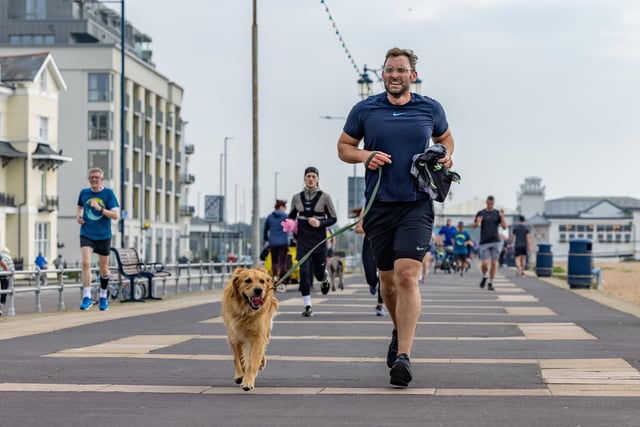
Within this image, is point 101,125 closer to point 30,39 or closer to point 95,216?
point 30,39

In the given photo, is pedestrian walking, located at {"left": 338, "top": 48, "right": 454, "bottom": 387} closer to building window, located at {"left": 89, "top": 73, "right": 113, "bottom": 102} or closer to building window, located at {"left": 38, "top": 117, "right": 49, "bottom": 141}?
building window, located at {"left": 38, "top": 117, "right": 49, "bottom": 141}

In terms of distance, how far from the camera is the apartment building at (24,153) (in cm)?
6794

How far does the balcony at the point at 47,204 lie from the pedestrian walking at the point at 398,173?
208 feet

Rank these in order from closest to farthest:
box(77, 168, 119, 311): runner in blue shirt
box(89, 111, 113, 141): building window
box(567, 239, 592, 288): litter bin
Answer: box(77, 168, 119, 311): runner in blue shirt, box(567, 239, 592, 288): litter bin, box(89, 111, 113, 141): building window

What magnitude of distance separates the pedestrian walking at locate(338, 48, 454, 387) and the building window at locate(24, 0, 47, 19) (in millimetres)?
99384

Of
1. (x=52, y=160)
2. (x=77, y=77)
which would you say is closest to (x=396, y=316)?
(x=52, y=160)

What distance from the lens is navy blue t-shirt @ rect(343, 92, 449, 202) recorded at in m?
8.38

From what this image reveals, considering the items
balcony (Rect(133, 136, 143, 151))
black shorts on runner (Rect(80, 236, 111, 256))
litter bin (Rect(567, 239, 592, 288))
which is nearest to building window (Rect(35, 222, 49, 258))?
balcony (Rect(133, 136, 143, 151))

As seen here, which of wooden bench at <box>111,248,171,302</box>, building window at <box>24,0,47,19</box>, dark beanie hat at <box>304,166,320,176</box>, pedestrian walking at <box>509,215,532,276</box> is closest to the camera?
dark beanie hat at <box>304,166,320,176</box>

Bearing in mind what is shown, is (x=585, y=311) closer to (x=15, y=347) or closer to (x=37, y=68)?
(x=15, y=347)

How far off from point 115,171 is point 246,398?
3292 inches

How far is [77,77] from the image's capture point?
88.1m

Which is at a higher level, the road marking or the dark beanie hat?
the dark beanie hat

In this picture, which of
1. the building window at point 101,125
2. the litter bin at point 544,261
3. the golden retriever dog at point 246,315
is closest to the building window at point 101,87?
the building window at point 101,125
